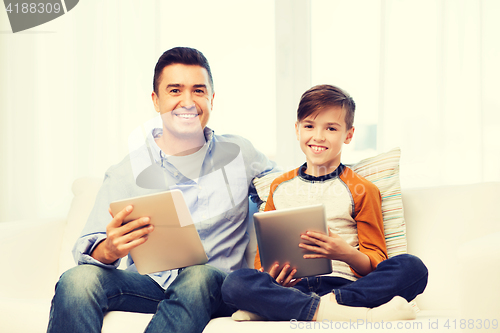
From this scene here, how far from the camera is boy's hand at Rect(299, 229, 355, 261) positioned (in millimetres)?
1068

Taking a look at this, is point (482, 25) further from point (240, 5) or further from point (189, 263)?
point (189, 263)

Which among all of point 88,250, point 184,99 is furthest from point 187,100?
point 88,250

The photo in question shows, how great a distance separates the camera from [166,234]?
105cm

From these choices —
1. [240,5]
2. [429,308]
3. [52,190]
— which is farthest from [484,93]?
[52,190]

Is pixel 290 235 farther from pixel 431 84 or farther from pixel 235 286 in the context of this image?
pixel 431 84

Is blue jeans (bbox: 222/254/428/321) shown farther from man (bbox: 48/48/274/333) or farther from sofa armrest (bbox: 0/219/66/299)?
sofa armrest (bbox: 0/219/66/299)

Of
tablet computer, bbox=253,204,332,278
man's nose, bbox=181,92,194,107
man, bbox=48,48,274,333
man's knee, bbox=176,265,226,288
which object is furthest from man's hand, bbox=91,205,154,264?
man's nose, bbox=181,92,194,107

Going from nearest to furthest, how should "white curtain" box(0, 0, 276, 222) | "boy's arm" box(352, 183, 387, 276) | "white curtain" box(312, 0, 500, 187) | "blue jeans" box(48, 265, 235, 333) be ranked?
"blue jeans" box(48, 265, 235, 333), "boy's arm" box(352, 183, 387, 276), "white curtain" box(312, 0, 500, 187), "white curtain" box(0, 0, 276, 222)

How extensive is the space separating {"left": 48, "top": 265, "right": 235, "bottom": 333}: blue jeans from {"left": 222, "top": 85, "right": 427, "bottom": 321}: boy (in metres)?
0.07

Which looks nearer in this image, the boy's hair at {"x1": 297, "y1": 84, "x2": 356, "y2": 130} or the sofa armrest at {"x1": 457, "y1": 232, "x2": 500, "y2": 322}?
the sofa armrest at {"x1": 457, "y1": 232, "x2": 500, "y2": 322}

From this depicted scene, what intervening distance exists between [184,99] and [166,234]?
1.73 feet

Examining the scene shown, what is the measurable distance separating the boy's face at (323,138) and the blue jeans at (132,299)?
46cm

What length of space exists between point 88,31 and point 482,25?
6.38ft

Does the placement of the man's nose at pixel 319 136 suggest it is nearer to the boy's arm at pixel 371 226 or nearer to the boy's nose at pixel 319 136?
the boy's nose at pixel 319 136
